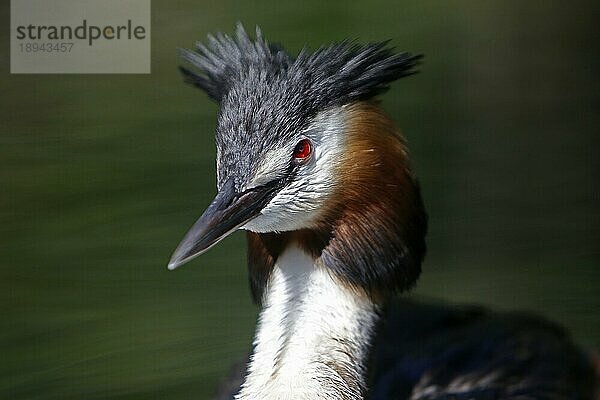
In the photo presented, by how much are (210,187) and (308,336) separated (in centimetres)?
89

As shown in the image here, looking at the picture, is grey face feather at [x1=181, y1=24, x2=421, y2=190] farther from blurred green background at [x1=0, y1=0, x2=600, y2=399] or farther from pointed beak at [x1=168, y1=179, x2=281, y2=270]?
blurred green background at [x1=0, y1=0, x2=600, y2=399]

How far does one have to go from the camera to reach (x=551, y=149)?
2.35 metres

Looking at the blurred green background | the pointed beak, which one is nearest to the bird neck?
the pointed beak

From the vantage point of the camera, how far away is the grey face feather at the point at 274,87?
139 cm

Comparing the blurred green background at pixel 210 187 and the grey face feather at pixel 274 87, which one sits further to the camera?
the blurred green background at pixel 210 187

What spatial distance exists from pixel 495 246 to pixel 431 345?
56 centimetres

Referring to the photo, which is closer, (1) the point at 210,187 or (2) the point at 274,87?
(2) the point at 274,87

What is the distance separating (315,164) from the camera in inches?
55.2

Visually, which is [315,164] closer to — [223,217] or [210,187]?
[223,217]

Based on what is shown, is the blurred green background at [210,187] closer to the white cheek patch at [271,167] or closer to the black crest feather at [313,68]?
the black crest feather at [313,68]

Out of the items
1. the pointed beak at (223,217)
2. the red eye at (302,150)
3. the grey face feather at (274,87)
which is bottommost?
the pointed beak at (223,217)

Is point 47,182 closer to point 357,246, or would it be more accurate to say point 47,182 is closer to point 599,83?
point 357,246

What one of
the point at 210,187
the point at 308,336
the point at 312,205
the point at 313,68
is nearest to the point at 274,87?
the point at 313,68

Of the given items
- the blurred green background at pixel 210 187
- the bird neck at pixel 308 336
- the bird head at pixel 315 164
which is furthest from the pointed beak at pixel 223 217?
the blurred green background at pixel 210 187
